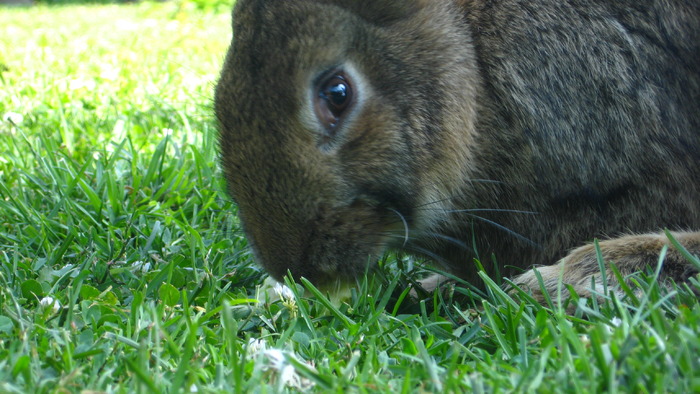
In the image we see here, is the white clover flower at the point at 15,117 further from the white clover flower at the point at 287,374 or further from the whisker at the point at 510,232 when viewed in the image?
the white clover flower at the point at 287,374

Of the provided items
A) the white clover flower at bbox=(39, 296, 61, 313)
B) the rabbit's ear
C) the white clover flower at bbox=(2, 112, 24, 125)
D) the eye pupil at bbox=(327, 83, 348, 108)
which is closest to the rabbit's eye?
the eye pupil at bbox=(327, 83, 348, 108)

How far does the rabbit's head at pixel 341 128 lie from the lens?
2.58 meters

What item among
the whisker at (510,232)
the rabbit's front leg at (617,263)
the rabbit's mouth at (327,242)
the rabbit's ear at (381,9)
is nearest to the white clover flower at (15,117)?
the rabbit's mouth at (327,242)

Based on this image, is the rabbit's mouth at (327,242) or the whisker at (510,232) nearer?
the rabbit's mouth at (327,242)

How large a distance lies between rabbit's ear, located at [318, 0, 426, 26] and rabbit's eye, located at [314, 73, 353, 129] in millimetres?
242

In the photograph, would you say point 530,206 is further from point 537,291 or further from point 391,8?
point 391,8

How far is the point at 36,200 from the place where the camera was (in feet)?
12.3

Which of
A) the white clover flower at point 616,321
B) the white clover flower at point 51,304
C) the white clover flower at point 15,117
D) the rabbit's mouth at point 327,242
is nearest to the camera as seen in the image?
the white clover flower at point 616,321

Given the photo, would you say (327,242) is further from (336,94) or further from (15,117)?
(15,117)

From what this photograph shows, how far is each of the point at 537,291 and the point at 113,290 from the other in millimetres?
1392

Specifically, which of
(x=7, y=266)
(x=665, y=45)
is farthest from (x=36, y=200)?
(x=665, y=45)

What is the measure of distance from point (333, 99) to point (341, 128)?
95 millimetres

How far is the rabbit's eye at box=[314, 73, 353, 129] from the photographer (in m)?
2.64

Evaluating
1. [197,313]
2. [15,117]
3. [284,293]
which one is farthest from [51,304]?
[15,117]
